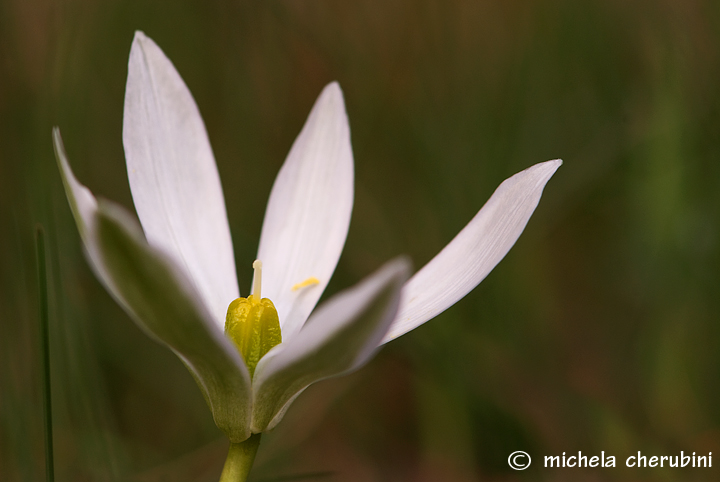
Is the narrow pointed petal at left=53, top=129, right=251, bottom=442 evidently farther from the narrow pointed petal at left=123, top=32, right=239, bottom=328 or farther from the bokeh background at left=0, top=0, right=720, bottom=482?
the bokeh background at left=0, top=0, right=720, bottom=482

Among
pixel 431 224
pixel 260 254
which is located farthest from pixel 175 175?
pixel 431 224

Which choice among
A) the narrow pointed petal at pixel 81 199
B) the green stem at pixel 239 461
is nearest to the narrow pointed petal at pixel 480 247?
the green stem at pixel 239 461

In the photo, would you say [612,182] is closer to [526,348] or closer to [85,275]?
[526,348]

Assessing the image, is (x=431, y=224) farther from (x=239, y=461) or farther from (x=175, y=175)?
(x=239, y=461)

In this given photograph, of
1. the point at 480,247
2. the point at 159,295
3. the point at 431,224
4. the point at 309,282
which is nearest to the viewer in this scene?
the point at 159,295

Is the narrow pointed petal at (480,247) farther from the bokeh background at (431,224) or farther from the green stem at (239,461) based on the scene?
the bokeh background at (431,224)

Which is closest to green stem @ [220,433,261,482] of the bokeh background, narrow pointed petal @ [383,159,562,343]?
narrow pointed petal @ [383,159,562,343]
